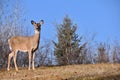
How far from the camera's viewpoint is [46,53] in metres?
41.6

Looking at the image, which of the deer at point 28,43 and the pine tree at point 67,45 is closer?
the deer at point 28,43

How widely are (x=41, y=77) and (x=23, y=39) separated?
4.90 metres

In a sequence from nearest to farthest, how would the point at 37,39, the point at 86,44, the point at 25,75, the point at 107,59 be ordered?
the point at 25,75
the point at 37,39
the point at 107,59
the point at 86,44

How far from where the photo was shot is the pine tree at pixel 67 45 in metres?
40.1

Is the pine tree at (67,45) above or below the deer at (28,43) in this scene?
above

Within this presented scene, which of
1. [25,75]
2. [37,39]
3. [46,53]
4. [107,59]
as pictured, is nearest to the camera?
[25,75]

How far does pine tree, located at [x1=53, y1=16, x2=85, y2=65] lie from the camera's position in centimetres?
4006

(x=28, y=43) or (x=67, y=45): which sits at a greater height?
(x=67, y=45)

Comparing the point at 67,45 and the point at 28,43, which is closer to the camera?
the point at 28,43

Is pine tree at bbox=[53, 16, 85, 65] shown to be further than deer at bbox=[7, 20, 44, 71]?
Yes

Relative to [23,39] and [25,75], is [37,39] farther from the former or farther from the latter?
[25,75]

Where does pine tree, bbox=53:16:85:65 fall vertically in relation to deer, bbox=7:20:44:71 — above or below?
above

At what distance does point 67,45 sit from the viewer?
141ft

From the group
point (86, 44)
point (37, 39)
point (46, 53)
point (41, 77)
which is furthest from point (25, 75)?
point (86, 44)
